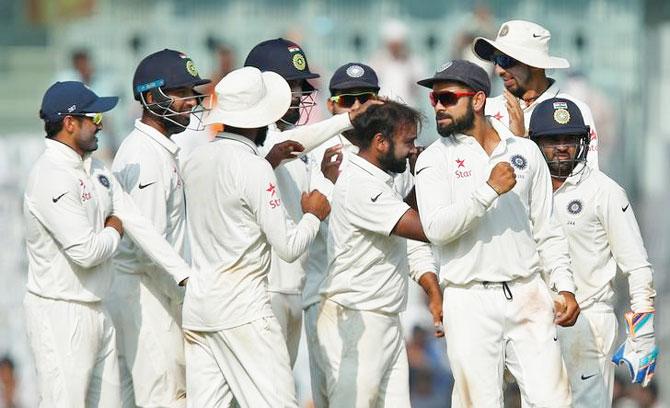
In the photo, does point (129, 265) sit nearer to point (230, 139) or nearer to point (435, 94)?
point (230, 139)

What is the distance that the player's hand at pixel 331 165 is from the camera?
9102 mm

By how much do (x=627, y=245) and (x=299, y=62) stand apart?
2.12 m

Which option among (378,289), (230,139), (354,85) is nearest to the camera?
(230,139)

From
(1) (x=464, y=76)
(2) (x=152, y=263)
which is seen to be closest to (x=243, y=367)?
(2) (x=152, y=263)

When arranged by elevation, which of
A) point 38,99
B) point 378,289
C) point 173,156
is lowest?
point 38,99

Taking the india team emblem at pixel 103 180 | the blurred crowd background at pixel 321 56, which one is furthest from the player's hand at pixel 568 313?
the blurred crowd background at pixel 321 56

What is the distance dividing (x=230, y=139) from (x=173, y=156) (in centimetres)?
103

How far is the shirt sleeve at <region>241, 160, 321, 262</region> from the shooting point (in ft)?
27.0

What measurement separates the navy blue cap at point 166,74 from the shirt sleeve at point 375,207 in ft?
3.89

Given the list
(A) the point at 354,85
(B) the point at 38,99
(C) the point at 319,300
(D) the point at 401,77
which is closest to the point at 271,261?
(C) the point at 319,300

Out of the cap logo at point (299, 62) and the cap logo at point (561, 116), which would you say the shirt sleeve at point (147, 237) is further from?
the cap logo at point (561, 116)

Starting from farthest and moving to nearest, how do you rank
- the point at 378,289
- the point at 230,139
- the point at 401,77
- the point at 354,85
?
the point at 401,77
the point at 354,85
the point at 378,289
the point at 230,139

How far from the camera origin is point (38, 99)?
16.6 metres

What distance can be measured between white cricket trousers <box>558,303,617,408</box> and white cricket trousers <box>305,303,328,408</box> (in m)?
1.34
